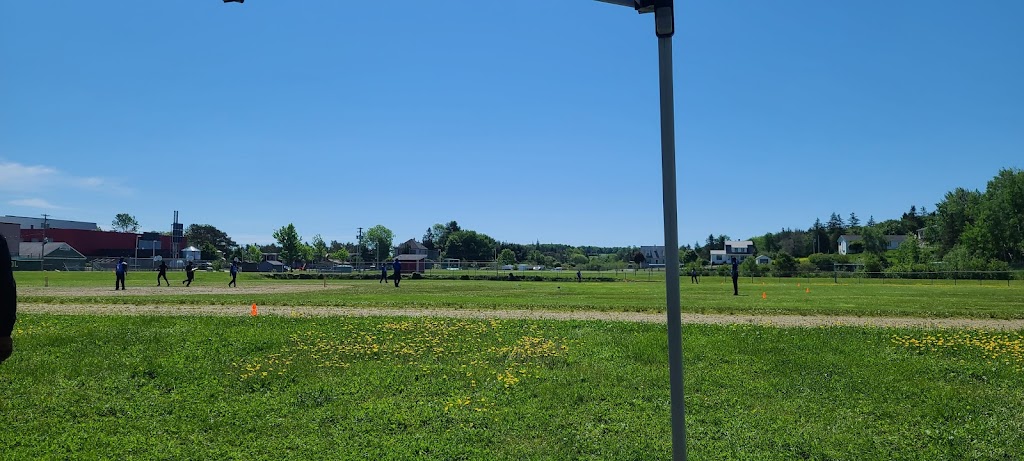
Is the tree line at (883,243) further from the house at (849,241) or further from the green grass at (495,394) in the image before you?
the green grass at (495,394)

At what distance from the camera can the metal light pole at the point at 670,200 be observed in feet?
11.8

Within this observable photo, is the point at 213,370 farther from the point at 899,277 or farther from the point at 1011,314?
the point at 899,277

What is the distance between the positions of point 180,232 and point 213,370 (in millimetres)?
133511

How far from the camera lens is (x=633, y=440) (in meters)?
6.93

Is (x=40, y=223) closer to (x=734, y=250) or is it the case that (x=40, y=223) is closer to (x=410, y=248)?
(x=410, y=248)

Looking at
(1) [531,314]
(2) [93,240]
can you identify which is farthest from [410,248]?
(1) [531,314]

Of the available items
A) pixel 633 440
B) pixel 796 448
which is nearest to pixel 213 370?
pixel 633 440

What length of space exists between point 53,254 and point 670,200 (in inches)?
4887

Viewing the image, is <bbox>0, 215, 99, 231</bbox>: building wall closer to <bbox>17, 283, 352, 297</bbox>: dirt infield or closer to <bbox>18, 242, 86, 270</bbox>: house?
<bbox>18, 242, 86, 270</bbox>: house

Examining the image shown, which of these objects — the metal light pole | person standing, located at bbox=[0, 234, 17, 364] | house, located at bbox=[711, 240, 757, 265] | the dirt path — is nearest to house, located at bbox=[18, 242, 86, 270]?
the dirt path

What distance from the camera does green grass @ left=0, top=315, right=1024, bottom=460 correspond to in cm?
678

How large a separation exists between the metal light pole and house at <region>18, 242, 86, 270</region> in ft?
342

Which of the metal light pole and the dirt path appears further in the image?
the dirt path

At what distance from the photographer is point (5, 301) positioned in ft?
15.3
